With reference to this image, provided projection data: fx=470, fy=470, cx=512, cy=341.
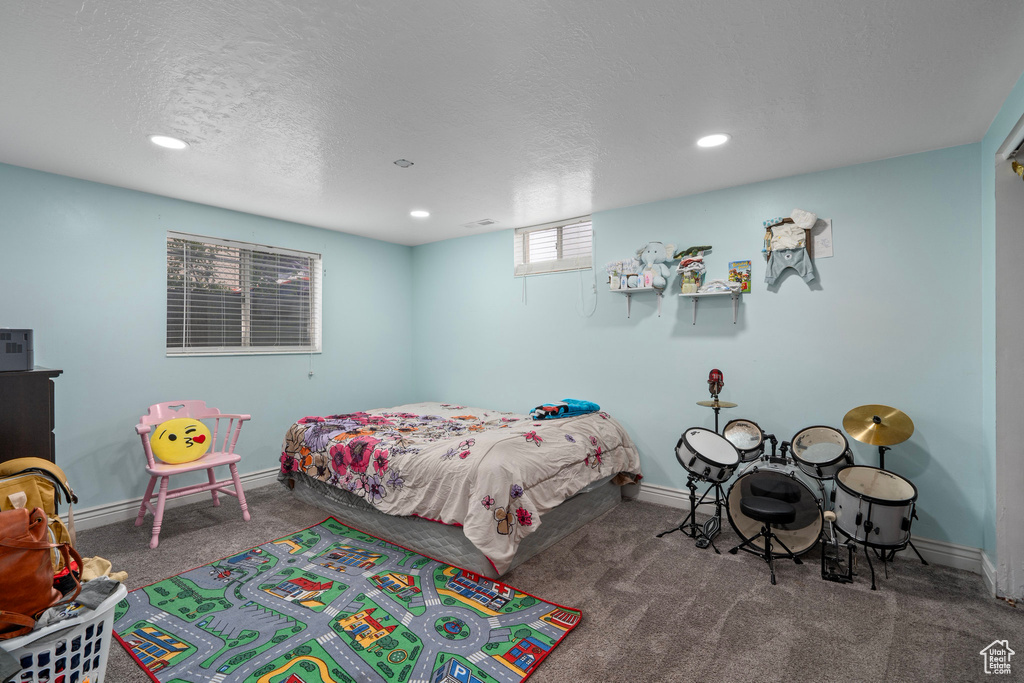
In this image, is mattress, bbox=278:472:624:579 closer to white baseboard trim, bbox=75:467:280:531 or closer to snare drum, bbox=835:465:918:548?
white baseboard trim, bbox=75:467:280:531

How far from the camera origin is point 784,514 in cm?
252

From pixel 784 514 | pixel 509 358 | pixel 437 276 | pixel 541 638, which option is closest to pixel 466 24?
pixel 541 638

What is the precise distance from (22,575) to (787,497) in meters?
3.22

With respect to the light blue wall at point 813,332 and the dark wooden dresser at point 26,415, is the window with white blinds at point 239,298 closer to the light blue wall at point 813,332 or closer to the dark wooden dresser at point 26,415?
the dark wooden dresser at point 26,415

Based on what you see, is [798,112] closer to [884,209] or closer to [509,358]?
[884,209]

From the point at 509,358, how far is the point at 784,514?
2.78 metres

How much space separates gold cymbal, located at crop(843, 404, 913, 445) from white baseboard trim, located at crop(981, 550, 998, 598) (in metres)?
0.76

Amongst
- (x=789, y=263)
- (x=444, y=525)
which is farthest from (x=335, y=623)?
(x=789, y=263)

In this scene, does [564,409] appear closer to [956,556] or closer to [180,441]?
[956,556]

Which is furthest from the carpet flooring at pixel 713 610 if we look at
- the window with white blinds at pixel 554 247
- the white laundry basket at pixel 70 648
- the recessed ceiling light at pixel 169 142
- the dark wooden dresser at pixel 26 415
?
the recessed ceiling light at pixel 169 142

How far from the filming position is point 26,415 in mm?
2197

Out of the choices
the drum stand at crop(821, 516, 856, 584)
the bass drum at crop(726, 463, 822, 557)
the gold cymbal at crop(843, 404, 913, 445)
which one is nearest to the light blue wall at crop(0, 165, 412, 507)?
the bass drum at crop(726, 463, 822, 557)

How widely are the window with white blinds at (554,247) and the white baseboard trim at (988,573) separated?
313 centimetres

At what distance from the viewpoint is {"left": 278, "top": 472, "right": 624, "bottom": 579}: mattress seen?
2693 millimetres
